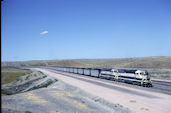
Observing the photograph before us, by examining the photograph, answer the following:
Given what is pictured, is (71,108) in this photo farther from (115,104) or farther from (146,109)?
(146,109)

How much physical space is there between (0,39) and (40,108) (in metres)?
11.4

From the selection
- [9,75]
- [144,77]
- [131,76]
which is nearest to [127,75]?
[131,76]

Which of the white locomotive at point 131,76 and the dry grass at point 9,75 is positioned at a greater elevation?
the white locomotive at point 131,76

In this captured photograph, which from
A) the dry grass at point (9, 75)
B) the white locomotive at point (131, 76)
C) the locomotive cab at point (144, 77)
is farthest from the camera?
the dry grass at point (9, 75)

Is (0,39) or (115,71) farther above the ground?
(0,39)

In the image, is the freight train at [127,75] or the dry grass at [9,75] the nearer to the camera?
the freight train at [127,75]

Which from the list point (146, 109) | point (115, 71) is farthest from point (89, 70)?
point (146, 109)

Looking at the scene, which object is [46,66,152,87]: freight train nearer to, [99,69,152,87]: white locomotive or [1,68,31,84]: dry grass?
[99,69,152,87]: white locomotive

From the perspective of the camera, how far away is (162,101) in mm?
20672

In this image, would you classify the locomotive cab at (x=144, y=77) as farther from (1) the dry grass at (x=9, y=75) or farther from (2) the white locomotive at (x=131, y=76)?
(1) the dry grass at (x=9, y=75)

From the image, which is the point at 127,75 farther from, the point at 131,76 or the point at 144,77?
the point at 144,77

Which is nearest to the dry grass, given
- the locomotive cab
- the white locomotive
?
the white locomotive

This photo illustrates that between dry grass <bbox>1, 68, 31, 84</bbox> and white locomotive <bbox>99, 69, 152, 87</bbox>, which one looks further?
dry grass <bbox>1, 68, 31, 84</bbox>

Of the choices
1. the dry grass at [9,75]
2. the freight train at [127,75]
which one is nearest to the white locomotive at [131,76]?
the freight train at [127,75]
